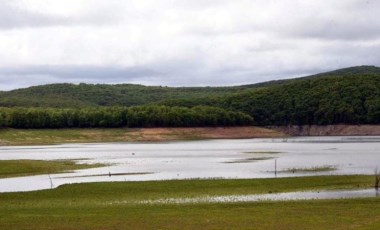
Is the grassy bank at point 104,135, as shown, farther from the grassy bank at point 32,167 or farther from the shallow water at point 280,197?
the shallow water at point 280,197

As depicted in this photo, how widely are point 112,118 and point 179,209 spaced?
5357 inches

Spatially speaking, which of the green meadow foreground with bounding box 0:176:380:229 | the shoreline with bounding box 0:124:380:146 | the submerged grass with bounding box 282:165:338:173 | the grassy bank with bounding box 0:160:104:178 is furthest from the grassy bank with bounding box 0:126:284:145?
the green meadow foreground with bounding box 0:176:380:229

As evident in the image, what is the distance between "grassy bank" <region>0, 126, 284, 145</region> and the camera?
156 metres

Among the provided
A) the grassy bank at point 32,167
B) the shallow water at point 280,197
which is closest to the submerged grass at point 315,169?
the shallow water at point 280,197

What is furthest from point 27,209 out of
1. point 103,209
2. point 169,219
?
point 169,219

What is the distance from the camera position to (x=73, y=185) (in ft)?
173

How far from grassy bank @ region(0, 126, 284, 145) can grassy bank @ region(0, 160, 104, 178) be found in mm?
75275

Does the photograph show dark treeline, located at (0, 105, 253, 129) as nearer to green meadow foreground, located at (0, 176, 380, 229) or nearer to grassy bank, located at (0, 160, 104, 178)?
grassy bank, located at (0, 160, 104, 178)

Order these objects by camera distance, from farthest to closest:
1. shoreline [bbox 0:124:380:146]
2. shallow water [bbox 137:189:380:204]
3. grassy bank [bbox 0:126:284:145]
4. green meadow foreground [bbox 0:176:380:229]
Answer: shoreline [bbox 0:124:380:146] → grassy bank [bbox 0:126:284:145] → shallow water [bbox 137:189:380:204] → green meadow foreground [bbox 0:176:380:229]

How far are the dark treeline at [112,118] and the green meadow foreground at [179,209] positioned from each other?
117847 millimetres

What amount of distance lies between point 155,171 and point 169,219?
115ft

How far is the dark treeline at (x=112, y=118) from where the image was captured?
166675mm

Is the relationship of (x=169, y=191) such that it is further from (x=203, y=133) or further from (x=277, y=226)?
(x=203, y=133)

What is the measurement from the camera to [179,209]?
123ft
